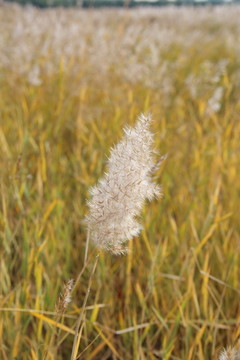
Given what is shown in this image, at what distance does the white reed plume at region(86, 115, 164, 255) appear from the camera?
752 mm

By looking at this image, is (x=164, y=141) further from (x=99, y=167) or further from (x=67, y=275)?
(x=67, y=275)

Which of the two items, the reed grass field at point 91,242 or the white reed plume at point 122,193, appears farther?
the reed grass field at point 91,242

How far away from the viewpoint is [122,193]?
753 mm

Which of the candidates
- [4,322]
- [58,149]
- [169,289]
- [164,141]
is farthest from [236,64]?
[4,322]

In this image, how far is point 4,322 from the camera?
4.25ft

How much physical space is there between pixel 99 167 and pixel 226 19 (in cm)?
864

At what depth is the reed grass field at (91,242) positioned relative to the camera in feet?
4.32

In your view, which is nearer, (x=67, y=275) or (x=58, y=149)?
(x=67, y=275)

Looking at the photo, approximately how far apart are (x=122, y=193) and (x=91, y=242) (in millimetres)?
845

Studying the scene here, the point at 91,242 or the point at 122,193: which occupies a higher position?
the point at 91,242

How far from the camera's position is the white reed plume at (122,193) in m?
0.75

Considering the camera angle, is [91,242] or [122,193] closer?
[122,193]

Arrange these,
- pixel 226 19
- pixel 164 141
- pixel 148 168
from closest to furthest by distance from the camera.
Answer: pixel 148 168 → pixel 164 141 → pixel 226 19

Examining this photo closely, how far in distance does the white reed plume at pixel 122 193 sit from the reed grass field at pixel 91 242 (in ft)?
0.16
